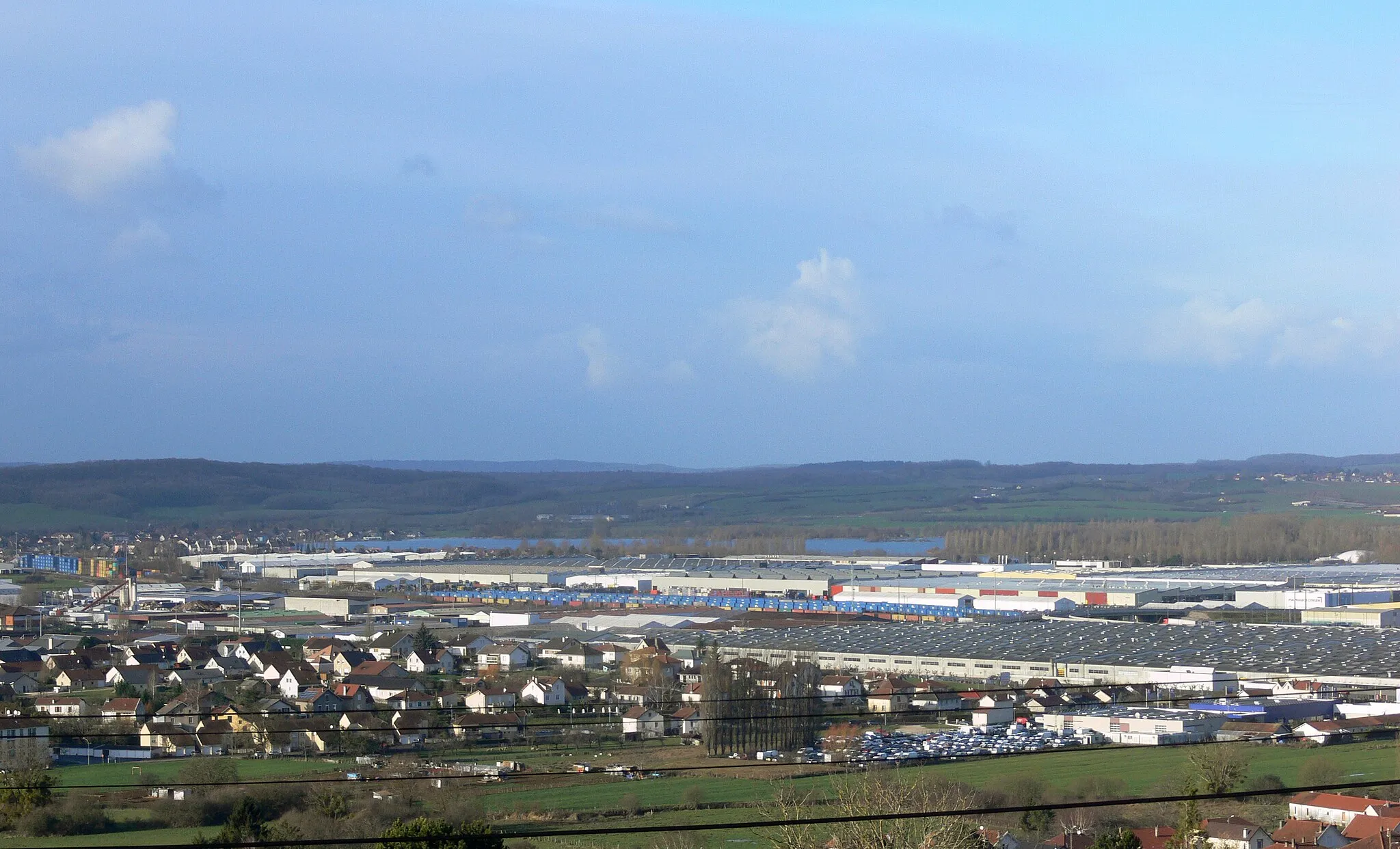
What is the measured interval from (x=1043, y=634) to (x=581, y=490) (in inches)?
2694

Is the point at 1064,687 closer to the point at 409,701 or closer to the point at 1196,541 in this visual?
the point at 409,701

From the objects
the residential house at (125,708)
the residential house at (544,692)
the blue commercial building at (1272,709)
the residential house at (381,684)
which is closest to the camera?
the blue commercial building at (1272,709)

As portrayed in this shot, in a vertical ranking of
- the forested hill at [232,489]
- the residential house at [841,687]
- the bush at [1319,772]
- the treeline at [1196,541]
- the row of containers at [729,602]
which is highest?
the forested hill at [232,489]

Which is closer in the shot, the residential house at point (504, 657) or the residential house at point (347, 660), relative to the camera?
the residential house at point (347, 660)

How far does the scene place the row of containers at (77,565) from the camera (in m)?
37.7

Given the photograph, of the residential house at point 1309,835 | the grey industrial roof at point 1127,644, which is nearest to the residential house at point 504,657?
the grey industrial roof at point 1127,644

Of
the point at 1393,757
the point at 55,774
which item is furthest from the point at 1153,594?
the point at 55,774

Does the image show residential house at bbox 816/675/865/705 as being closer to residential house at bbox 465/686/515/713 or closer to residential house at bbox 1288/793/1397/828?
residential house at bbox 465/686/515/713

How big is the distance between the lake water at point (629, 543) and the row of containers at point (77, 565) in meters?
13.0

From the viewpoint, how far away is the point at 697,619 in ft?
84.3

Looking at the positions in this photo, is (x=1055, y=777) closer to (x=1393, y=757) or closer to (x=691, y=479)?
(x=1393, y=757)

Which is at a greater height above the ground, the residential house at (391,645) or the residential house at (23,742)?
the residential house at (23,742)

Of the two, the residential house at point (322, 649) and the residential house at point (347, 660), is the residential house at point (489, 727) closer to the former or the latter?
the residential house at point (347, 660)

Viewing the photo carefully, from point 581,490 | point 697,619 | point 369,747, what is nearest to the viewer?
point 369,747
